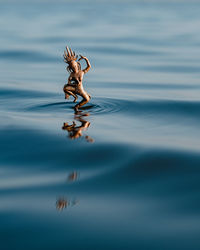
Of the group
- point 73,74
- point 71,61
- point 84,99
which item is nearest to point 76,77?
point 73,74

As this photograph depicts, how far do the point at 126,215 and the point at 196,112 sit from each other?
11.5ft

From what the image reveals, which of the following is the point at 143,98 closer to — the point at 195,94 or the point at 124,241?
the point at 195,94

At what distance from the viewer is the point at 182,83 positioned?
32.6 feet

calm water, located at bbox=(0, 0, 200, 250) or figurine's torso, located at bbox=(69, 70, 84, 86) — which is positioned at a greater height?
figurine's torso, located at bbox=(69, 70, 84, 86)

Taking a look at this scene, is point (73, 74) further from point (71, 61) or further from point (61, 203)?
point (61, 203)

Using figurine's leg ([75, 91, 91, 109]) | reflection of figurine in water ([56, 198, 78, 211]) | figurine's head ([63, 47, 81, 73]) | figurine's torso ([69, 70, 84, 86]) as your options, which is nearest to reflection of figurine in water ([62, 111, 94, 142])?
figurine's leg ([75, 91, 91, 109])

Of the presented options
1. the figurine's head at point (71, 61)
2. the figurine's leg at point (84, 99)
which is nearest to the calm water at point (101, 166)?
the figurine's leg at point (84, 99)

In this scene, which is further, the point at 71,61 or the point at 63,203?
the point at 71,61

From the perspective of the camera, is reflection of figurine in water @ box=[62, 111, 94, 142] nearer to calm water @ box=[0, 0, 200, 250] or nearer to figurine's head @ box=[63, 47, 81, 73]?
calm water @ box=[0, 0, 200, 250]

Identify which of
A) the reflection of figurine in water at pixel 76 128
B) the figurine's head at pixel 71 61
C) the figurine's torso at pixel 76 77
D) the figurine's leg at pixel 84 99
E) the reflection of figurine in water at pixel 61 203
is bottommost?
the reflection of figurine in water at pixel 61 203

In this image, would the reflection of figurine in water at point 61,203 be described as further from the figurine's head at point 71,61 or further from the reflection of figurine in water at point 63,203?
the figurine's head at point 71,61

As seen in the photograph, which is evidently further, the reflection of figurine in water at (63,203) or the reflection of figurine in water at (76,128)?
the reflection of figurine in water at (76,128)

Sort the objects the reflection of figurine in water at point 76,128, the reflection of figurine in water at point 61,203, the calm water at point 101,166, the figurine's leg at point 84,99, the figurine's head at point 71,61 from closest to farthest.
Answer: the calm water at point 101,166, the reflection of figurine in water at point 61,203, the reflection of figurine in water at point 76,128, the figurine's head at point 71,61, the figurine's leg at point 84,99

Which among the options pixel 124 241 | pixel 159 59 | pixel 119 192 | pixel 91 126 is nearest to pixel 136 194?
pixel 119 192
